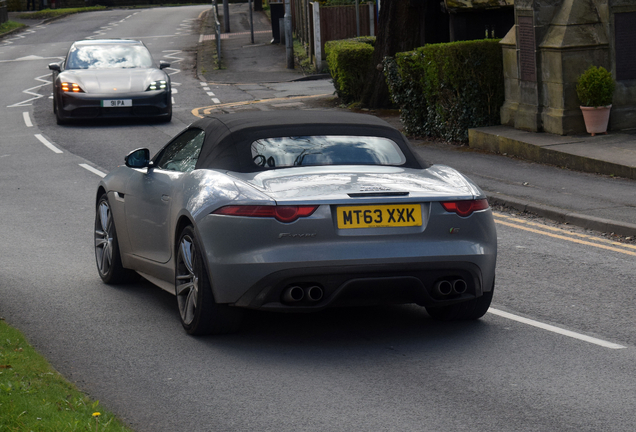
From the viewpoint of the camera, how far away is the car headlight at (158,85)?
805 inches

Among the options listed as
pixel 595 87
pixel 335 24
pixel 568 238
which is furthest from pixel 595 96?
pixel 335 24

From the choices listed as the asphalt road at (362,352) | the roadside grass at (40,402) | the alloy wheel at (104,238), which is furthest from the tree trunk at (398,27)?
the roadside grass at (40,402)

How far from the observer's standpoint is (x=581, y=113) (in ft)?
50.6

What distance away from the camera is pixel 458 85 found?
16.7 meters

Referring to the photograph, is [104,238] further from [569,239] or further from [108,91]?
[108,91]

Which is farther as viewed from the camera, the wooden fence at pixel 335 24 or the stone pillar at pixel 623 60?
the wooden fence at pixel 335 24

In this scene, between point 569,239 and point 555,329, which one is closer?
point 555,329

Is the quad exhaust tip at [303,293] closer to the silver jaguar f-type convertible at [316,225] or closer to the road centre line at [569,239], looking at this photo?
the silver jaguar f-type convertible at [316,225]

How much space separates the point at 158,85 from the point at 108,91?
103 centimetres

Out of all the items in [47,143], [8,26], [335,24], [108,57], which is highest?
[8,26]

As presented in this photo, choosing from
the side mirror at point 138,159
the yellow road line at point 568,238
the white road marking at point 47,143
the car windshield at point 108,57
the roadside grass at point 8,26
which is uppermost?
the roadside grass at point 8,26

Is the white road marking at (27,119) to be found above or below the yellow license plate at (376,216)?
→ below

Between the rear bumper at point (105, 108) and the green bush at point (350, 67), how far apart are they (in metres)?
4.26

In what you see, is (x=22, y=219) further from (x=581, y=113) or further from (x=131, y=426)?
(x=581, y=113)
